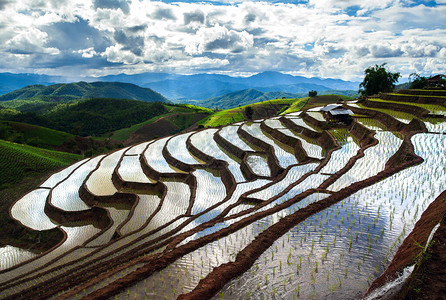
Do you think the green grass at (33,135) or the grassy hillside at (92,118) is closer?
the green grass at (33,135)

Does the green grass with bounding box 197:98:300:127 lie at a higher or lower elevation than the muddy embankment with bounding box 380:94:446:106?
lower

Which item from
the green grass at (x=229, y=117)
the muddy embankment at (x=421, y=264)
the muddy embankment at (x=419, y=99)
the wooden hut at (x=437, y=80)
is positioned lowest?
the green grass at (x=229, y=117)

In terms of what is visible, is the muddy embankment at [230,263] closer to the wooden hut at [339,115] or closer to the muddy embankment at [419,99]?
the wooden hut at [339,115]

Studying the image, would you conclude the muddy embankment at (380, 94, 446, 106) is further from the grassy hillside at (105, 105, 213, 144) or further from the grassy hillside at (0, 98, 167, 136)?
the grassy hillside at (0, 98, 167, 136)

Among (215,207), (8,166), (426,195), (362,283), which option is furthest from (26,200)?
(426,195)

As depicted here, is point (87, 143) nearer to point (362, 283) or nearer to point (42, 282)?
point (42, 282)

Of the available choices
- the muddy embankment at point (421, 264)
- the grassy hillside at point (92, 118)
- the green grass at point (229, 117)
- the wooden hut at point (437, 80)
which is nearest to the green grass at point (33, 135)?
the grassy hillside at point (92, 118)

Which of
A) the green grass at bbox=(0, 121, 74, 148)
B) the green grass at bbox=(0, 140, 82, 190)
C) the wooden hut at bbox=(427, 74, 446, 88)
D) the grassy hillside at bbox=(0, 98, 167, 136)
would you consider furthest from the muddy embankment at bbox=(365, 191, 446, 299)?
the grassy hillside at bbox=(0, 98, 167, 136)

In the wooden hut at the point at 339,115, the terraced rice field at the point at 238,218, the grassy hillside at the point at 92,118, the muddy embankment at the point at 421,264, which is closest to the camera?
the muddy embankment at the point at 421,264

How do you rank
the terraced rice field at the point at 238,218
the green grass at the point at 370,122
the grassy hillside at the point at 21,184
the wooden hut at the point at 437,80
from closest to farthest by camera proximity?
the terraced rice field at the point at 238,218, the grassy hillside at the point at 21,184, the green grass at the point at 370,122, the wooden hut at the point at 437,80
